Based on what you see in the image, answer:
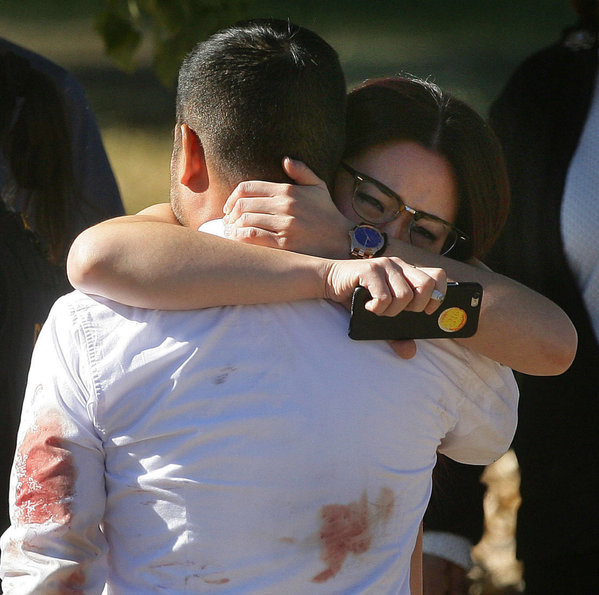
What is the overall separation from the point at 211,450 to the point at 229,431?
1.4 inches

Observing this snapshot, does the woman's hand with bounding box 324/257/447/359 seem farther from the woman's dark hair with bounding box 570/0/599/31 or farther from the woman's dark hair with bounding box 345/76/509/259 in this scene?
the woman's dark hair with bounding box 570/0/599/31

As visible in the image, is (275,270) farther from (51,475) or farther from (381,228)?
(51,475)

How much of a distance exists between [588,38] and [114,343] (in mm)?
1802

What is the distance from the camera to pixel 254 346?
1.16 metres

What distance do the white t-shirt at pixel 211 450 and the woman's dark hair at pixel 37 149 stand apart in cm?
131

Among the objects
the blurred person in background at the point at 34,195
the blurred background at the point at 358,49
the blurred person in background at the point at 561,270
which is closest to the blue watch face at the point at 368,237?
the blurred person in background at the point at 561,270

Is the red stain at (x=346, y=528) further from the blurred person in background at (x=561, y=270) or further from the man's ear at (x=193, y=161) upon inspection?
the blurred person in background at (x=561, y=270)

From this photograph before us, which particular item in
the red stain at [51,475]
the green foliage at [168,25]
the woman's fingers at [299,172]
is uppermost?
the woman's fingers at [299,172]

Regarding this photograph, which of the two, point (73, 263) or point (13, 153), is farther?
point (13, 153)

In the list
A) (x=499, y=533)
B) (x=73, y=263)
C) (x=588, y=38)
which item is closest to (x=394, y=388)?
(x=73, y=263)

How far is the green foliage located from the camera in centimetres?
254

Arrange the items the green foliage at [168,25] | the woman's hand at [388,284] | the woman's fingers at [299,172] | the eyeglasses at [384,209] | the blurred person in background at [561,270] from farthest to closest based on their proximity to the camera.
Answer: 1. the green foliage at [168,25]
2. the blurred person in background at [561,270]
3. the eyeglasses at [384,209]
4. the woman's fingers at [299,172]
5. the woman's hand at [388,284]

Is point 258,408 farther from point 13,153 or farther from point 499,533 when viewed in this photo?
point 499,533

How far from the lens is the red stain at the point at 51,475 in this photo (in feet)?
3.87
